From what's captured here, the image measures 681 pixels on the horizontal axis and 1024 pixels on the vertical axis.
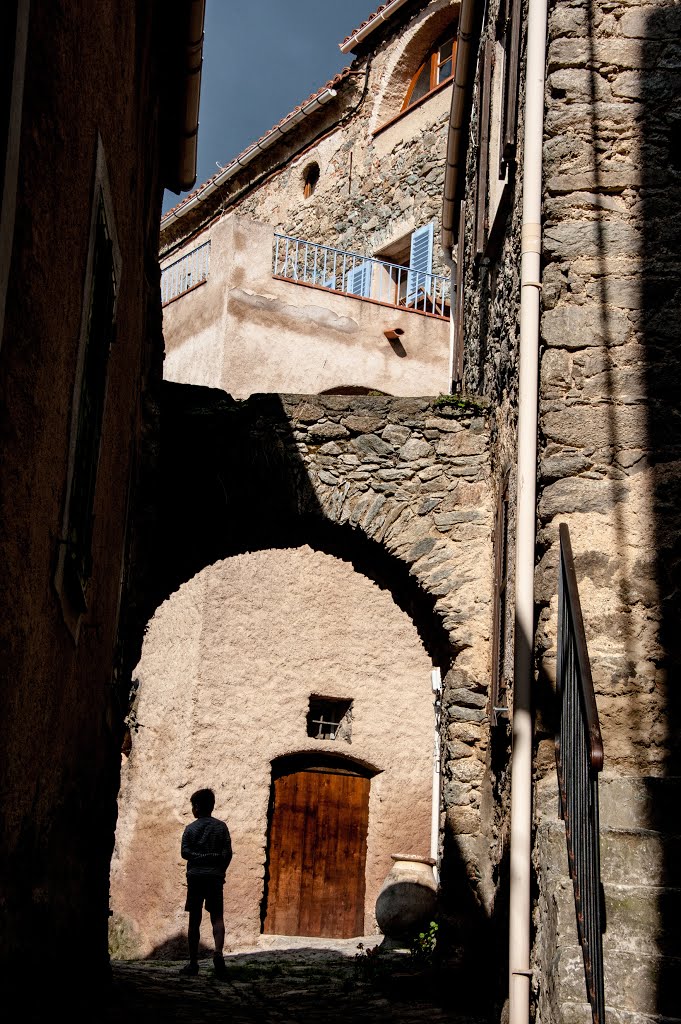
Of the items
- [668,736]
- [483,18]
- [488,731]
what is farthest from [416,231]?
[668,736]

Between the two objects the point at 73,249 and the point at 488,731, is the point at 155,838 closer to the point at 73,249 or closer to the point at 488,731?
the point at 488,731

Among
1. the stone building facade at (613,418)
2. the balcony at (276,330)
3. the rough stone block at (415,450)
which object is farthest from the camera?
the balcony at (276,330)

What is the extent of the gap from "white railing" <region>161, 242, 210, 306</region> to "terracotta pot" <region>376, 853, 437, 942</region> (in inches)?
275

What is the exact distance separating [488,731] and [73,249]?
4.39m

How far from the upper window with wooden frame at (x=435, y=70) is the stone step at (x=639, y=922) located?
47.4 feet

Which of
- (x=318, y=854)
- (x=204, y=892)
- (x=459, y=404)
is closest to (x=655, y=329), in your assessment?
(x=459, y=404)

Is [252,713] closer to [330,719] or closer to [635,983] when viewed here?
[330,719]

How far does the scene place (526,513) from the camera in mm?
5203

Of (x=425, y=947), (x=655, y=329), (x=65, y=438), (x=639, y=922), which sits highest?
(x=655, y=329)

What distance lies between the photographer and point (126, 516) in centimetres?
632

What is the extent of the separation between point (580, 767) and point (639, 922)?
1.62 feet

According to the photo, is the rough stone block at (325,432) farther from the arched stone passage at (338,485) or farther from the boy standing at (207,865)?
the boy standing at (207,865)

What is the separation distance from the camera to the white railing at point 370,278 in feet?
48.2

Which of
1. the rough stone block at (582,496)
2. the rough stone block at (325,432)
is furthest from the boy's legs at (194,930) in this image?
the rough stone block at (582,496)
